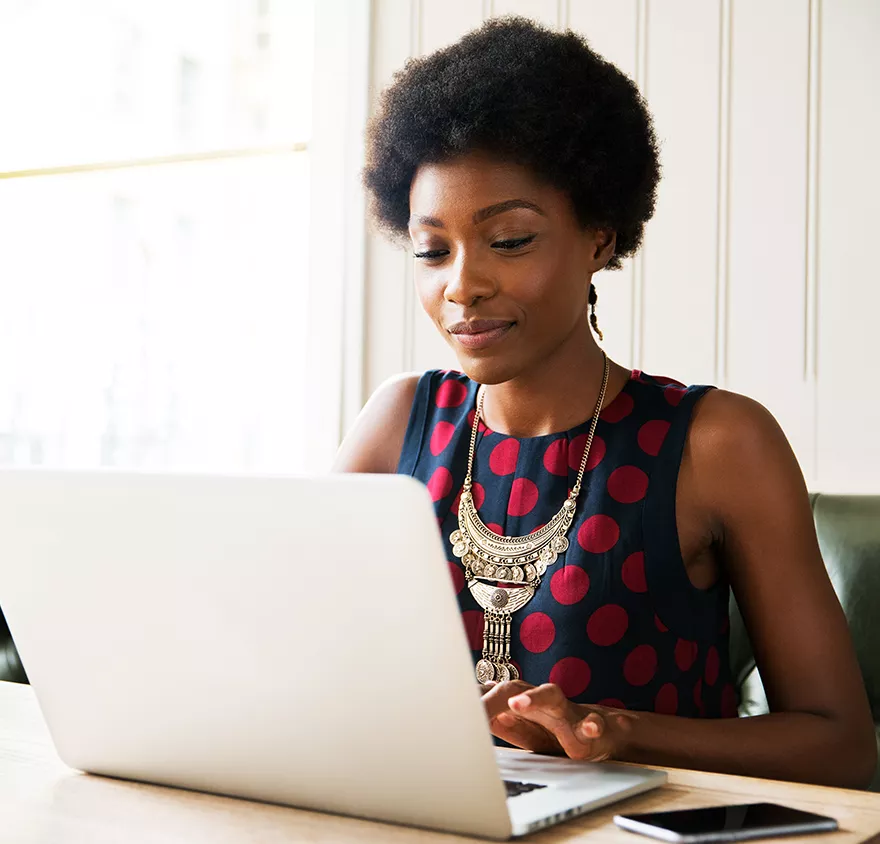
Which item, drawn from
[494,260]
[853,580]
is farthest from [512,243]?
[853,580]

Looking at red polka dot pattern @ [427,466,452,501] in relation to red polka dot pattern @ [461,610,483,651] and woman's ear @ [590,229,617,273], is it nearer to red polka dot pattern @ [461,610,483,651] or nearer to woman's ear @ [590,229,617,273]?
red polka dot pattern @ [461,610,483,651]

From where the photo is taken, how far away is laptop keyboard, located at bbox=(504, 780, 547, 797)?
0.73 m

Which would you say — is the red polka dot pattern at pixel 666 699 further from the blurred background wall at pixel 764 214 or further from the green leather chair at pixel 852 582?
the blurred background wall at pixel 764 214

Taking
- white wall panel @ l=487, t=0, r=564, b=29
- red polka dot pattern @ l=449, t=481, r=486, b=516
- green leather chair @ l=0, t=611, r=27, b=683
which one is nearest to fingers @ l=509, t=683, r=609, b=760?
red polka dot pattern @ l=449, t=481, r=486, b=516

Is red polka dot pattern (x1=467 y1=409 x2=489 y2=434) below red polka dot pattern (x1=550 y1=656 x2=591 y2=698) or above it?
above

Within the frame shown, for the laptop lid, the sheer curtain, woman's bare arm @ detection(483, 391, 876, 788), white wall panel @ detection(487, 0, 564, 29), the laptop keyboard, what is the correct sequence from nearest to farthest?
1. the laptop lid
2. the laptop keyboard
3. woman's bare arm @ detection(483, 391, 876, 788)
4. white wall panel @ detection(487, 0, 564, 29)
5. the sheer curtain

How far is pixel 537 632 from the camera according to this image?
1.23 metres

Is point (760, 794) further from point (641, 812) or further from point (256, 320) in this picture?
point (256, 320)

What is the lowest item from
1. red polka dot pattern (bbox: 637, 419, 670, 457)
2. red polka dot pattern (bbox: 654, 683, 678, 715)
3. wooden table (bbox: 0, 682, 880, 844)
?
red polka dot pattern (bbox: 654, 683, 678, 715)

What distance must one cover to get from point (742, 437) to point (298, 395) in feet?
4.61

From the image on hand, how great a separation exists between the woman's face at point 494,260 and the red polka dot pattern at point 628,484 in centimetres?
16

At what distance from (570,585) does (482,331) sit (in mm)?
288

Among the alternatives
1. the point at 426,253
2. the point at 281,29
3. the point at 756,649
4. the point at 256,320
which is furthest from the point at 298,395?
the point at 756,649

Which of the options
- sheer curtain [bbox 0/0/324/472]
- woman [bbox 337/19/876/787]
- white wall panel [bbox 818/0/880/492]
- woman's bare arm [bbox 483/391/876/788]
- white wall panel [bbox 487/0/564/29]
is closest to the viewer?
woman's bare arm [bbox 483/391/876/788]
